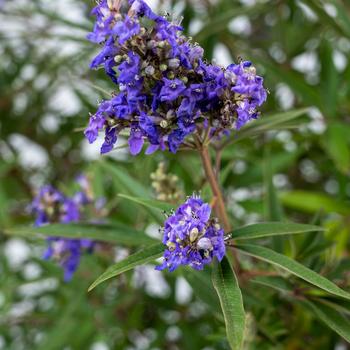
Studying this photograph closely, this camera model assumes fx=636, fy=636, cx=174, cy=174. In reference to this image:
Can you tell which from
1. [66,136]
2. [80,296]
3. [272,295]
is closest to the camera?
[272,295]

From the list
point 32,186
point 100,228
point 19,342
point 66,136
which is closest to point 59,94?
point 66,136

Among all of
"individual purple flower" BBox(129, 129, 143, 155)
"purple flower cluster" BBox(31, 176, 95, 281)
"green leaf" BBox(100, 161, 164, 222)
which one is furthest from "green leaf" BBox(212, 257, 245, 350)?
"purple flower cluster" BBox(31, 176, 95, 281)

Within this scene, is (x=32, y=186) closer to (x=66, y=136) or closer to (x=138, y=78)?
(x=66, y=136)

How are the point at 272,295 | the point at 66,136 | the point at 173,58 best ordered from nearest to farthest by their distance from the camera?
the point at 173,58 < the point at 272,295 < the point at 66,136

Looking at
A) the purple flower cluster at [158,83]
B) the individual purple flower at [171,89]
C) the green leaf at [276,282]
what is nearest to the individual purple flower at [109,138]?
the purple flower cluster at [158,83]

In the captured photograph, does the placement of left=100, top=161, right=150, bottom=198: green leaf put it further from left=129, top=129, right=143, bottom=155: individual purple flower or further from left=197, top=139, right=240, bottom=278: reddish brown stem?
left=129, top=129, right=143, bottom=155: individual purple flower

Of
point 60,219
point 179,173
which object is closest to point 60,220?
point 60,219

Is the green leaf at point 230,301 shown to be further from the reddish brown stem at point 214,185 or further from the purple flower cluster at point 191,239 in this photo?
the reddish brown stem at point 214,185

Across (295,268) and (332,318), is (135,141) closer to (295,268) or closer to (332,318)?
(295,268)
